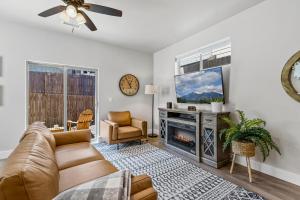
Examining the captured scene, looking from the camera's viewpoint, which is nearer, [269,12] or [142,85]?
[269,12]

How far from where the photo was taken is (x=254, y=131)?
7.78 feet

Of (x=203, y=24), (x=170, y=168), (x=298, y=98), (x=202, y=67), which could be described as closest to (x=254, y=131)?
(x=298, y=98)

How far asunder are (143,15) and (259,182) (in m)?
3.30

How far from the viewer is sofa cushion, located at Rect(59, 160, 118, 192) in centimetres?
144

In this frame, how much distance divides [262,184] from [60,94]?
4.46 metres

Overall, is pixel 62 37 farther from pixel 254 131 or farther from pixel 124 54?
pixel 254 131

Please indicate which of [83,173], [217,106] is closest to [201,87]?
[217,106]

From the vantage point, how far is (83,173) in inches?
62.9

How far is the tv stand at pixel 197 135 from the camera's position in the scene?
2.79 m

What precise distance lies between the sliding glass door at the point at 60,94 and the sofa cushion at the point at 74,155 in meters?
1.60

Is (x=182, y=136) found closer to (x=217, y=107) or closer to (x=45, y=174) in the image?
(x=217, y=107)

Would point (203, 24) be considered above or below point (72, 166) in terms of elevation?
above

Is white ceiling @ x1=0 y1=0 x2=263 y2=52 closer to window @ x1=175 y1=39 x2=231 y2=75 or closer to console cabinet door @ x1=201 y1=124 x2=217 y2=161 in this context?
window @ x1=175 y1=39 x2=231 y2=75

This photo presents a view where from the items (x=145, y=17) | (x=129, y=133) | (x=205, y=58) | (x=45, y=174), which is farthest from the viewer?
(x=129, y=133)
